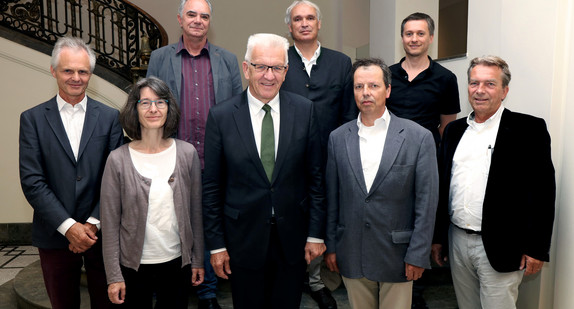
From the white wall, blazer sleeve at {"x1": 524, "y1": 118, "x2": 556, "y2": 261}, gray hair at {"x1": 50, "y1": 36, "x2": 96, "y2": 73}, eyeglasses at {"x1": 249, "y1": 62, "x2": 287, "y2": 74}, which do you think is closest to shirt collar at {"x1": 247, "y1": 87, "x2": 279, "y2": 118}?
eyeglasses at {"x1": 249, "y1": 62, "x2": 287, "y2": 74}

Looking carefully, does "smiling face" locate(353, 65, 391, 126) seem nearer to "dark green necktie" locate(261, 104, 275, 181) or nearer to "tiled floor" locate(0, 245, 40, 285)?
"dark green necktie" locate(261, 104, 275, 181)

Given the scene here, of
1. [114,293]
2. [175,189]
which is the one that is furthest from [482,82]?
[114,293]

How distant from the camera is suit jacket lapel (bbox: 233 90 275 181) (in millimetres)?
1936

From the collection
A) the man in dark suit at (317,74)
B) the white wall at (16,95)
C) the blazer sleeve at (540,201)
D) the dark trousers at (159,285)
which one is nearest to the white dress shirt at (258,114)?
the dark trousers at (159,285)

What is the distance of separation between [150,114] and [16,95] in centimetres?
376

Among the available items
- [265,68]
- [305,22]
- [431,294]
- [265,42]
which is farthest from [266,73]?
[431,294]

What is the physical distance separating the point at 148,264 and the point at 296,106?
0.98 metres

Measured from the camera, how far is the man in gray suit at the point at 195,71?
97.6 inches

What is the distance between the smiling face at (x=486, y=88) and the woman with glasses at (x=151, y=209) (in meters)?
1.35

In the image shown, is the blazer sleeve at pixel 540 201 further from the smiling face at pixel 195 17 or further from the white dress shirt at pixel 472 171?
the smiling face at pixel 195 17

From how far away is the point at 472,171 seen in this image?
211 cm

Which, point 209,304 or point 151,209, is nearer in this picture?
point 151,209

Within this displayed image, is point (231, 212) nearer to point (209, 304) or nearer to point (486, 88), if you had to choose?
point (209, 304)

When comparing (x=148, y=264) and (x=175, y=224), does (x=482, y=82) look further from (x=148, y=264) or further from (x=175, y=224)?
(x=148, y=264)
